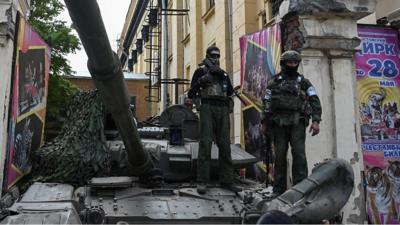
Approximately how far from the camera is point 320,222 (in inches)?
196

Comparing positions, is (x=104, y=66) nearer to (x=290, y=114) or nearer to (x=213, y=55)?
(x=290, y=114)

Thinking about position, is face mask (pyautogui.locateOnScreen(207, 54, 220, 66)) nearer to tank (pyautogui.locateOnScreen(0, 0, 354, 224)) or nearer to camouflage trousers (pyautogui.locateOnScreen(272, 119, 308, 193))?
tank (pyautogui.locateOnScreen(0, 0, 354, 224))

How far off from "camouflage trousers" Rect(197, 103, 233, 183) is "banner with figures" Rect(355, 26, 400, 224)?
2.90m

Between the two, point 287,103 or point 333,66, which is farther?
point 333,66

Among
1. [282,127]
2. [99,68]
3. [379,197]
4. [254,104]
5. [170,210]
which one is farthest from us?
[254,104]

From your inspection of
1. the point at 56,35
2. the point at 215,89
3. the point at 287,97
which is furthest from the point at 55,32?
the point at 287,97

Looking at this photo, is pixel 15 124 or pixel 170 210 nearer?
pixel 170 210

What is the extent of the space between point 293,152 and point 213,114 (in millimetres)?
1186

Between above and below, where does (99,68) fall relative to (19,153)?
above

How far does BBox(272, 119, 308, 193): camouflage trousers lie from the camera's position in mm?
5758

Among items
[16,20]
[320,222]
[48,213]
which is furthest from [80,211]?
[16,20]

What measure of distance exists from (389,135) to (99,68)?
5.64m

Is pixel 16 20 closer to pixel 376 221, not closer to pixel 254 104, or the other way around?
pixel 254 104

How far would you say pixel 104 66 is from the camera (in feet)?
14.3
